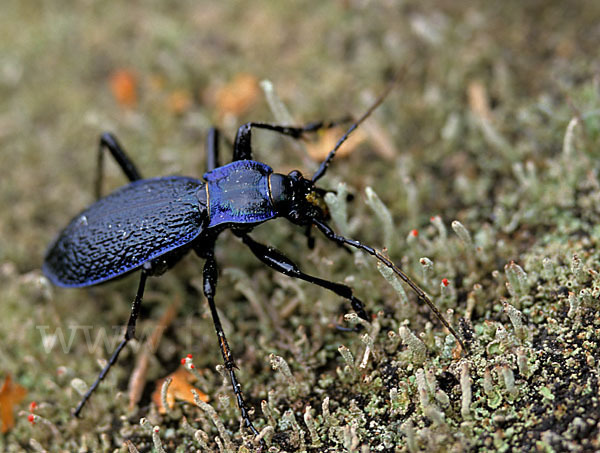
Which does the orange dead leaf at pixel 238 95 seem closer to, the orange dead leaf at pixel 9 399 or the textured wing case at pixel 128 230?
the textured wing case at pixel 128 230

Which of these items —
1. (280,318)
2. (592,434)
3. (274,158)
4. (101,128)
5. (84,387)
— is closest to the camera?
(592,434)

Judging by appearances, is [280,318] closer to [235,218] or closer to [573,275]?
[235,218]

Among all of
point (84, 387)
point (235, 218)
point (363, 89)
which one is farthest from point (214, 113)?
point (84, 387)

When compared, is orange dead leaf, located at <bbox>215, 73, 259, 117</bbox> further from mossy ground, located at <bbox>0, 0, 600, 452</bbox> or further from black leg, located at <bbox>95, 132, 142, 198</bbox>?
black leg, located at <bbox>95, 132, 142, 198</bbox>

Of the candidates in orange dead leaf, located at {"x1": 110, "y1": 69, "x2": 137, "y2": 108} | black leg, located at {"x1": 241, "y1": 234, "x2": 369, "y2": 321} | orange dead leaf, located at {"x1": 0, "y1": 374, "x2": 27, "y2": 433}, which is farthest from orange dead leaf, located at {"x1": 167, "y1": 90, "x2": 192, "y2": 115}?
orange dead leaf, located at {"x1": 0, "y1": 374, "x2": 27, "y2": 433}

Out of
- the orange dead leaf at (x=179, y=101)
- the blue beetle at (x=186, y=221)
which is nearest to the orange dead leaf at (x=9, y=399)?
the blue beetle at (x=186, y=221)

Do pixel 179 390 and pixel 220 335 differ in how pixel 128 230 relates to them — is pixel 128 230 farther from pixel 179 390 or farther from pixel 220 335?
pixel 179 390
